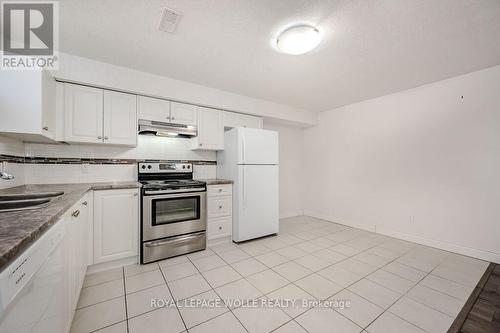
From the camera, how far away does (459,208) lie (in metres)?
2.74

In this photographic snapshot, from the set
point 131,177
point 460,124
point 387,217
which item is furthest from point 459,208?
point 131,177

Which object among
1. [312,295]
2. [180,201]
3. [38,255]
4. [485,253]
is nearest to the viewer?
[38,255]

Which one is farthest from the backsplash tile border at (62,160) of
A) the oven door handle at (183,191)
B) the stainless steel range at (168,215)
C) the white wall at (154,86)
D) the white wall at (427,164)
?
the white wall at (427,164)

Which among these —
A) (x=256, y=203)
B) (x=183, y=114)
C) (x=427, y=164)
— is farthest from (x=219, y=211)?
(x=427, y=164)

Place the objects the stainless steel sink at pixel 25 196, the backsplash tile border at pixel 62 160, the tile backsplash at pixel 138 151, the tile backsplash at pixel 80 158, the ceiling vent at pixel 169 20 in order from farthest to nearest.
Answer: the tile backsplash at pixel 138 151, the tile backsplash at pixel 80 158, the backsplash tile border at pixel 62 160, the ceiling vent at pixel 169 20, the stainless steel sink at pixel 25 196

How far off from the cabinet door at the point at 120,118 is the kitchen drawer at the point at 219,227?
5.03 feet

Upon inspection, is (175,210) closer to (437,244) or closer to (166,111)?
(166,111)

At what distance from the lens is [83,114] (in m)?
2.38

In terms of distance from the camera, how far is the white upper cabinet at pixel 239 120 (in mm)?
3425

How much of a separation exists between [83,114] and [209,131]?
158 centimetres

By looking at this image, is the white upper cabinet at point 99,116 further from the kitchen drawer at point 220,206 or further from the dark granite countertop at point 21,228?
the dark granite countertop at point 21,228

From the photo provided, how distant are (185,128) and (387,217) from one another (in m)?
3.64

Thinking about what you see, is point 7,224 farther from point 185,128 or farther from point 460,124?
point 460,124

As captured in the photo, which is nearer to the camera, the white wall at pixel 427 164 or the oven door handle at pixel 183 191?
the oven door handle at pixel 183 191
